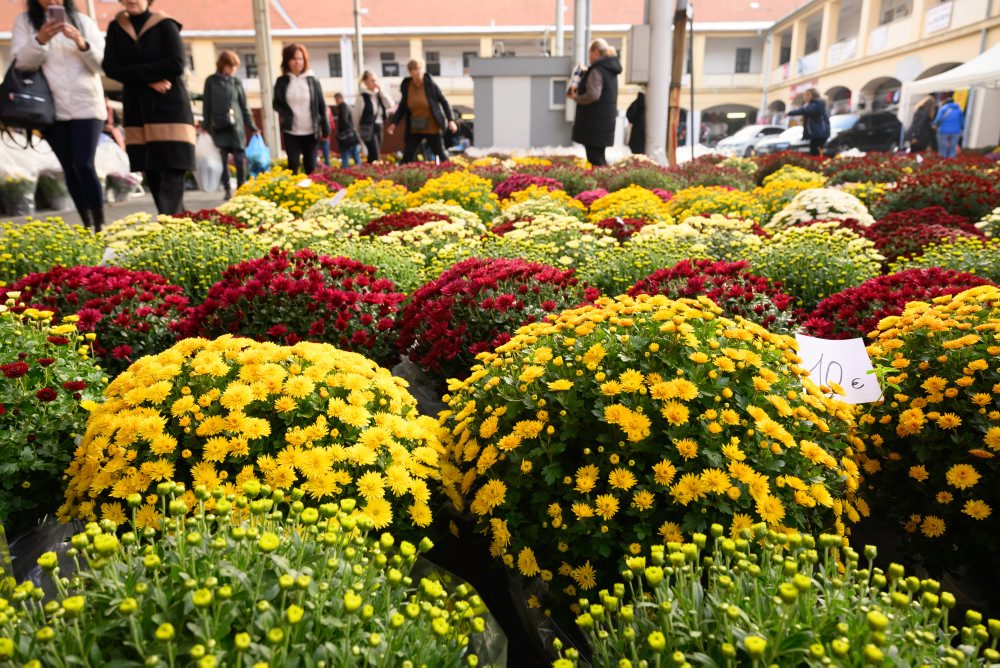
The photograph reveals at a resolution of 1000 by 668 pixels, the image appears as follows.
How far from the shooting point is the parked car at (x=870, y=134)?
26062 mm

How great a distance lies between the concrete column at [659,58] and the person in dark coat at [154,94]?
968cm

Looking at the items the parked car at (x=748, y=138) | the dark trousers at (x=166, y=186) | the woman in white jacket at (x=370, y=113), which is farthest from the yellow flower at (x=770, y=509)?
the parked car at (x=748, y=138)

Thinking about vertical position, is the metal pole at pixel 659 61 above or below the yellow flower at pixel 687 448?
above

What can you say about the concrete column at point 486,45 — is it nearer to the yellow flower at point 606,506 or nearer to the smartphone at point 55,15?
the smartphone at point 55,15

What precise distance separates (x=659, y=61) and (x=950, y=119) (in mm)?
11135

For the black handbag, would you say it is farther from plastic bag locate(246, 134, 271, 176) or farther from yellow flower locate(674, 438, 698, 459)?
plastic bag locate(246, 134, 271, 176)

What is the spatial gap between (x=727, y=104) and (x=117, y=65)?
49.4m

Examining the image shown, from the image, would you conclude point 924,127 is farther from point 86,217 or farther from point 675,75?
point 86,217

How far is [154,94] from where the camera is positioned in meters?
5.86

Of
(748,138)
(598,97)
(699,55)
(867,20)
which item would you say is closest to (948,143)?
(748,138)

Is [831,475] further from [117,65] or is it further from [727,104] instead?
[727,104]

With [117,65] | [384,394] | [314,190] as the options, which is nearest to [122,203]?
[314,190]

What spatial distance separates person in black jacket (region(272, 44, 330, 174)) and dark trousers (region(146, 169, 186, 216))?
2.67 metres

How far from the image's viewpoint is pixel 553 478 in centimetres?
173
